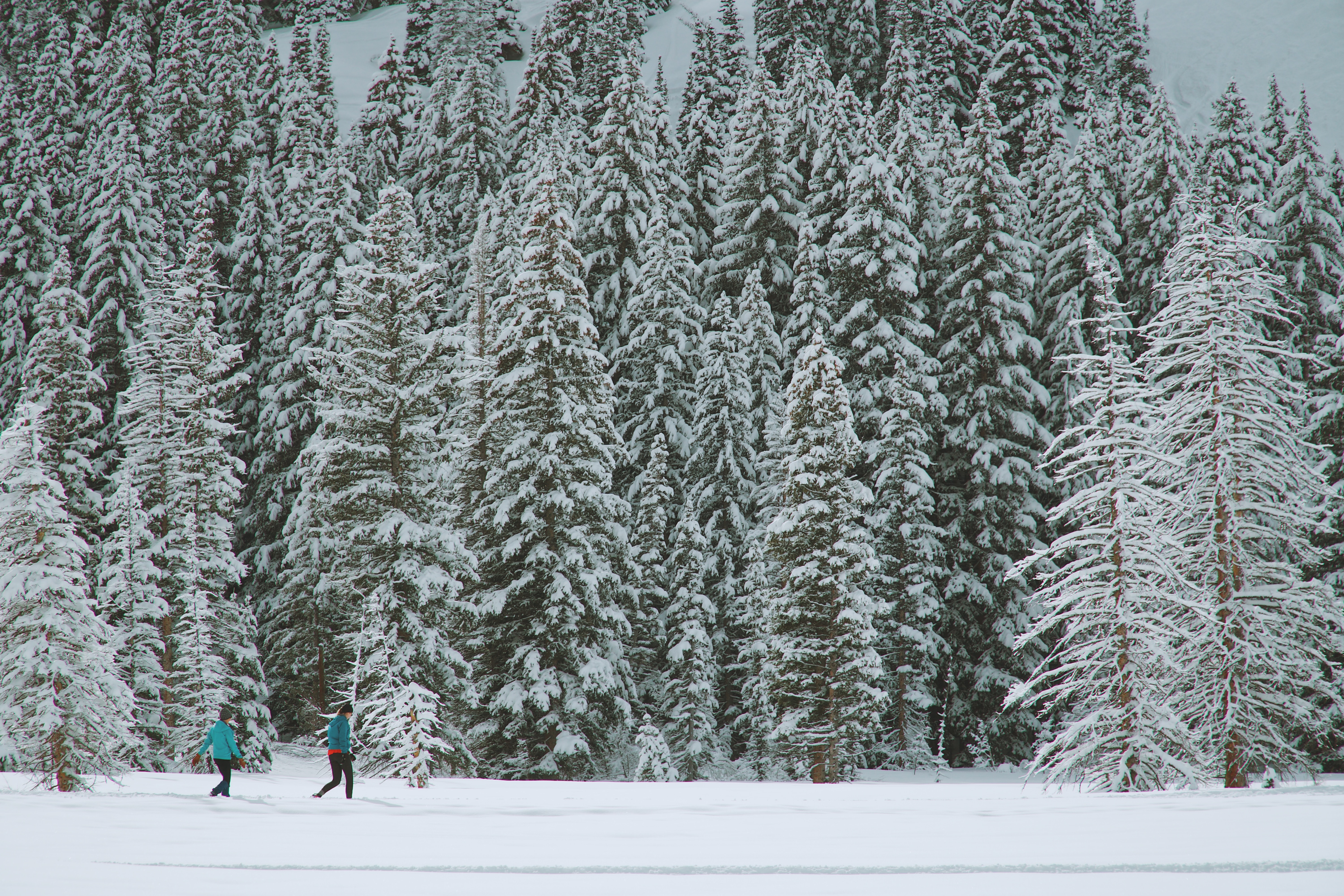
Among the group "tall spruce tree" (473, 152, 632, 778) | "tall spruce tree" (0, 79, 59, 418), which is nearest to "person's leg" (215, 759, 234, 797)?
"tall spruce tree" (473, 152, 632, 778)

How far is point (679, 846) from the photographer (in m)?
10.6

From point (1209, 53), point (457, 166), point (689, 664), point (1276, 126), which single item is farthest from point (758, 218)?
point (1209, 53)

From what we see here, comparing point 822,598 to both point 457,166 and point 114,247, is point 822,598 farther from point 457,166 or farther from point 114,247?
point 457,166

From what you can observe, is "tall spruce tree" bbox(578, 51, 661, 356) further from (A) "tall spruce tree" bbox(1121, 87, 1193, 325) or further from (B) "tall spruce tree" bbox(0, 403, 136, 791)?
(B) "tall spruce tree" bbox(0, 403, 136, 791)

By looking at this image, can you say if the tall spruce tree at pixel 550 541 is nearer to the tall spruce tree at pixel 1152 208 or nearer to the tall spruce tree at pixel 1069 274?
the tall spruce tree at pixel 1069 274

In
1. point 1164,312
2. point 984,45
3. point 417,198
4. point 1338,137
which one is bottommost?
point 1164,312

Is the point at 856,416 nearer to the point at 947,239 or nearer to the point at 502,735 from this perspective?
the point at 947,239

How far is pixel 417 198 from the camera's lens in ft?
180

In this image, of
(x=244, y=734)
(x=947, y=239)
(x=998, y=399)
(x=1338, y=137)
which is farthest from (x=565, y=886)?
(x=1338, y=137)

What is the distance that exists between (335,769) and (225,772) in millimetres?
1665

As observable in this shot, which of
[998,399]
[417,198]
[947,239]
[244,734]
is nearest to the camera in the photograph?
[244,734]

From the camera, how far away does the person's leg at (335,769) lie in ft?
49.2

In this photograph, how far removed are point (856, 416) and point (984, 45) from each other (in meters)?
49.0

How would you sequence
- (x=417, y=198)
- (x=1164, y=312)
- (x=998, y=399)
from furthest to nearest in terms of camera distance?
(x=417, y=198), (x=998, y=399), (x=1164, y=312)
